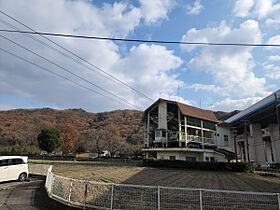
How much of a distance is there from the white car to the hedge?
15120 millimetres

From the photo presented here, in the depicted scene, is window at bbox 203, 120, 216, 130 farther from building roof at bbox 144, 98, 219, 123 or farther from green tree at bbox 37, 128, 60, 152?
green tree at bbox 37, 128, 60, 152

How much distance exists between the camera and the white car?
1179 centimetres

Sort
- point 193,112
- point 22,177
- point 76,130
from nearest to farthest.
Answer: point 22,177 → point 193,112 → point 76,130

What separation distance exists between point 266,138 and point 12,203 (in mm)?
65310

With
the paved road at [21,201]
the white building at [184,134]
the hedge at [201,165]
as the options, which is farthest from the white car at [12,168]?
the white building at [184,134]

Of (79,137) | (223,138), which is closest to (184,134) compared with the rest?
(223,138)

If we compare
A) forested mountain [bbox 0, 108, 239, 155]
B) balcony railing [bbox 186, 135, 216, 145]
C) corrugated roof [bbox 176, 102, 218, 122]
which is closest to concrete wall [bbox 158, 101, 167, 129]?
corrugated roof [bbox 176, 102, 218, 122]

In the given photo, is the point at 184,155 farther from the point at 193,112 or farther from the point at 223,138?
the point at 223,138

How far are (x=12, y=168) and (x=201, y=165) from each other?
63.4 feet

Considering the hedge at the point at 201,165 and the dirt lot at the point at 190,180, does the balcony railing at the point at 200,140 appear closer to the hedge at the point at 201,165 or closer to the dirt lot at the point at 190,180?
the hedge at the point at 201,165

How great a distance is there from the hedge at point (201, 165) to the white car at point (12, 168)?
595 inches

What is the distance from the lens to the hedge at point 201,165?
21.0 m

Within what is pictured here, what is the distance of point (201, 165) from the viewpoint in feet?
72.7

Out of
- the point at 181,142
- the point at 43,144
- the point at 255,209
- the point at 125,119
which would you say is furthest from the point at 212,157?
the point at 125,119
